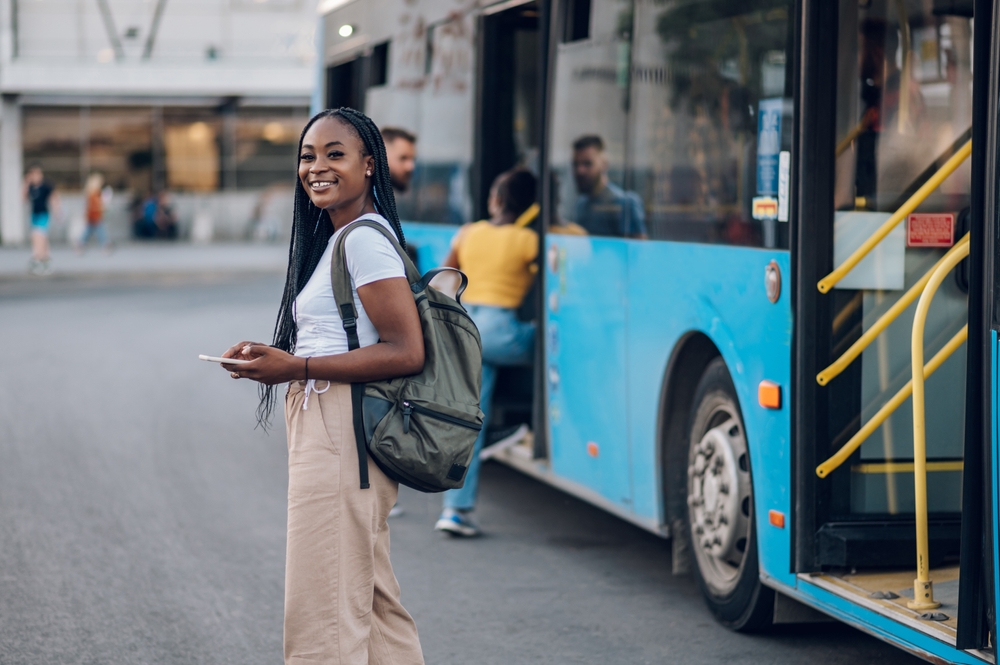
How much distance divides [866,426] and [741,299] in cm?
66

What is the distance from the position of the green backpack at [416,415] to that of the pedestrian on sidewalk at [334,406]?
25 millimetres

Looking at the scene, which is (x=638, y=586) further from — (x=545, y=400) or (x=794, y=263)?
(x=794, y=263)

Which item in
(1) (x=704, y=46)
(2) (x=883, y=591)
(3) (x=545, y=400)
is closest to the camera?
(2) (x=883, y=591)

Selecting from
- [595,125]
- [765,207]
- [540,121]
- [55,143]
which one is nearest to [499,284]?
[540,121]

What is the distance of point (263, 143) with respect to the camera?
39.0 meters

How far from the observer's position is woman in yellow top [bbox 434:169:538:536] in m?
6.96

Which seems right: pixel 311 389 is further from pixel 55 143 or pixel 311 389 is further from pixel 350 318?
pixel 55 143

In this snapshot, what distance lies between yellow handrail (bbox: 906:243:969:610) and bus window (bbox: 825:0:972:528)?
456mm

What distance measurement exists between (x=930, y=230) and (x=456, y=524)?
305 centimetres

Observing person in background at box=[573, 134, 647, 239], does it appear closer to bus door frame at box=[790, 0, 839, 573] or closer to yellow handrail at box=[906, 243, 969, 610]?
bus door frame at box=[790, 0, 839, 573]

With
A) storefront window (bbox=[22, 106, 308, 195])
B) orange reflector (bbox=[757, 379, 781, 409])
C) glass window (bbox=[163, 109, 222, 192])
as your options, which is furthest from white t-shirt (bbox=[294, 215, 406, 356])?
glass window (bbox=[163, 109, 222, 192])

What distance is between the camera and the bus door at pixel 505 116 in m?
7.64

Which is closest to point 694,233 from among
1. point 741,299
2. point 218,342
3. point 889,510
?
point 741,299

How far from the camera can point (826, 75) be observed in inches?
178
